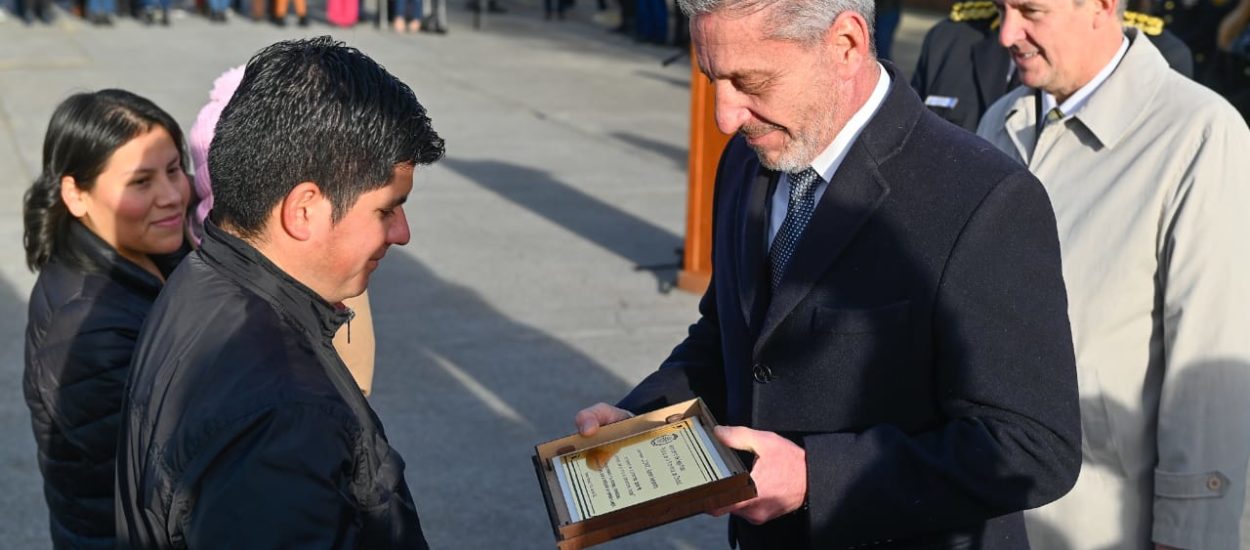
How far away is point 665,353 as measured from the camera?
6340mm

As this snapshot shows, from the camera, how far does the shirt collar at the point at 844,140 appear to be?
6.98ft

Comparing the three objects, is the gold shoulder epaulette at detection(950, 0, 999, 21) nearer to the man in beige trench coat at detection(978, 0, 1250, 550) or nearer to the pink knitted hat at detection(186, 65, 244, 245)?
the man in beige trench coat at detection(978, 0, 1250, 550)

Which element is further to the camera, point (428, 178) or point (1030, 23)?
point (428, 178)

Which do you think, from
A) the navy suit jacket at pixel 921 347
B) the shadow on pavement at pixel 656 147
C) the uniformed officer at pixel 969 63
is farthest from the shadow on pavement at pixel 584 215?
the navy suit jacket at pixel 921 347

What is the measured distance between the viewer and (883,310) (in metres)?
2.00

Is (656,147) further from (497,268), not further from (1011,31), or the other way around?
(1011,31)

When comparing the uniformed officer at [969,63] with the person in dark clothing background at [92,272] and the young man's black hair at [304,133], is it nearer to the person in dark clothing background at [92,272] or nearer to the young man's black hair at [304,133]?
the person in dark clothing background at [92,272]

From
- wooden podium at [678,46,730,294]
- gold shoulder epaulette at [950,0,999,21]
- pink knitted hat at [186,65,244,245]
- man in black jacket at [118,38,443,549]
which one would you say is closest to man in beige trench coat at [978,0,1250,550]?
man in black jacket at [118,38,443,549]

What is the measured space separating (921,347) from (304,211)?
2.97ft

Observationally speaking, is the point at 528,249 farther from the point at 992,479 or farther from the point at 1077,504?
the point at 992,479

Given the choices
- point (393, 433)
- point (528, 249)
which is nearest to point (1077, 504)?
point (393, 433)

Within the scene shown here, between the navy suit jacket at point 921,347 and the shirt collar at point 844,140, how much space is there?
33 mm

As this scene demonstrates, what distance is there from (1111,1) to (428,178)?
766cm

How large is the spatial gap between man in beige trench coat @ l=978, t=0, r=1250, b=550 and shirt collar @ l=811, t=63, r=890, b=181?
70 centimetres
